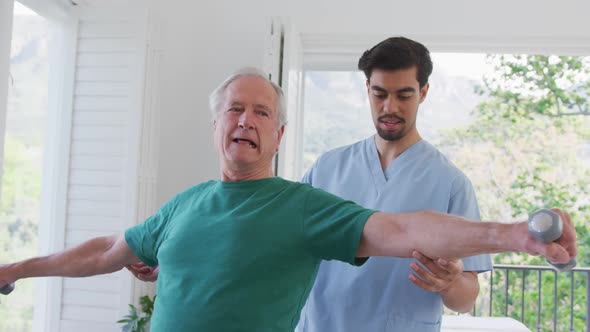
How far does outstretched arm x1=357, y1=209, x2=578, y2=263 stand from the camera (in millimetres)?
751

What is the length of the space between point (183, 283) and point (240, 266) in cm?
14

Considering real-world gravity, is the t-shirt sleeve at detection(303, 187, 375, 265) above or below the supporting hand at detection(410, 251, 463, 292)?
above

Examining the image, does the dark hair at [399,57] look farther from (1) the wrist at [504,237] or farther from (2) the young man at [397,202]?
(1) the wrist at [504,237]

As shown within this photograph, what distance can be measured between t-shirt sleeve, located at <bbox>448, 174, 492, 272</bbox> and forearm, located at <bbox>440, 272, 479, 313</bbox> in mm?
24

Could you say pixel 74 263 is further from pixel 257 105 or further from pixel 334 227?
pixel 334 227

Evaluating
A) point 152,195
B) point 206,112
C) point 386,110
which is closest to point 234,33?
point 206,112

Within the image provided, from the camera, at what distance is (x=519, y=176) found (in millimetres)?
6449

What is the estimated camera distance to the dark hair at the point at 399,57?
1.45 metres

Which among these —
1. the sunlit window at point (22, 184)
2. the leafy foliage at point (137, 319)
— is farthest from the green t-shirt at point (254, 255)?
the sunlit window at point (22, 184)

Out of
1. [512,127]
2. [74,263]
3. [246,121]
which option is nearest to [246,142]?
[246,121]

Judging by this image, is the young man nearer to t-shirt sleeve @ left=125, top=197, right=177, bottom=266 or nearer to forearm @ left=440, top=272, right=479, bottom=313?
forearm @ left=440, top=272, right=479, bottom=313

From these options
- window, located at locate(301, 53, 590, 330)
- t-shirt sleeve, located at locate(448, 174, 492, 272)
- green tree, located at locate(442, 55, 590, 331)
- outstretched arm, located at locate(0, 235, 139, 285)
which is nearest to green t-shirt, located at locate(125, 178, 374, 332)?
outstretched arm, located at locate(0, 235, 139, 285)

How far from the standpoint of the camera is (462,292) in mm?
1364

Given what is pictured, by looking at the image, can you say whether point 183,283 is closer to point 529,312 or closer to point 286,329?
point 286,329
